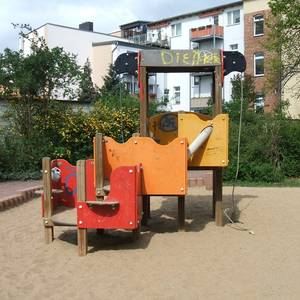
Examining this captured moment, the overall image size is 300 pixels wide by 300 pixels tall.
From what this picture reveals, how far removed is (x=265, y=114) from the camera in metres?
16.2

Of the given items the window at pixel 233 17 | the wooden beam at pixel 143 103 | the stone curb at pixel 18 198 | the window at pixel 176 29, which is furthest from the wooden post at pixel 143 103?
the window at pixel 176 29

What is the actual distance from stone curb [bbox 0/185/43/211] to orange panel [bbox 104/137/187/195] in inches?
135

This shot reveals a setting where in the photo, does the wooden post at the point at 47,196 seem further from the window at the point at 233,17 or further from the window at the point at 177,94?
the window at the point at 177,94

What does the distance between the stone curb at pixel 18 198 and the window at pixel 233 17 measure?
42.2 m

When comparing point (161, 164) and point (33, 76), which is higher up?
point (33, 76)

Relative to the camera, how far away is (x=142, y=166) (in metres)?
7.00

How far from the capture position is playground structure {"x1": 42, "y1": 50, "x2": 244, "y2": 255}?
621cm

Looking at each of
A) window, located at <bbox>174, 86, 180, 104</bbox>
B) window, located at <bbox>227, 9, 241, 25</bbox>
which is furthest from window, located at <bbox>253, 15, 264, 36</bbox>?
window, located at <bbox>174, 86, 180, 104</bbox>

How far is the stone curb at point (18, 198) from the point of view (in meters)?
9.51

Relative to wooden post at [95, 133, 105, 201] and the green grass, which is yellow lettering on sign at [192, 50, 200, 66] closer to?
wooden post at [95, 133, 105, 201]

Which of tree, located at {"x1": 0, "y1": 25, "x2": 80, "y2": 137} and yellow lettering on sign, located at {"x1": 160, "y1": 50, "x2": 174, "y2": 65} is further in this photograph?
tree, located at {"x1": 0, "y1": 25, "x2": 80, "y2": 137}

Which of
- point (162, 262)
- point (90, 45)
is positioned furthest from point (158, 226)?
point (90, 45)

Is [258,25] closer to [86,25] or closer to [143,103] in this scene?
[86,25]

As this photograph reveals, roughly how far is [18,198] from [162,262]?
5075 mm
